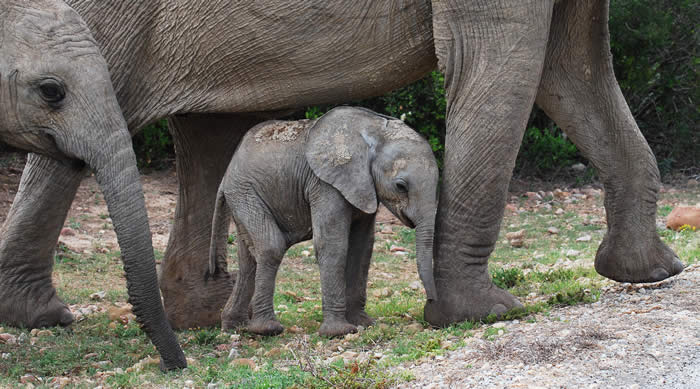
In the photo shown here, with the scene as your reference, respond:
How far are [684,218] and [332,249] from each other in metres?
4.72

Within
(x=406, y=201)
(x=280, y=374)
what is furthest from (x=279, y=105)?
(x=280, y=374)

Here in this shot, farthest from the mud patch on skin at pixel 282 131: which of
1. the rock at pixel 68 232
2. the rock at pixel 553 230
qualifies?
the rock at pixel 553 230

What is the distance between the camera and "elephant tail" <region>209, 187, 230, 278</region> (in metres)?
5.84

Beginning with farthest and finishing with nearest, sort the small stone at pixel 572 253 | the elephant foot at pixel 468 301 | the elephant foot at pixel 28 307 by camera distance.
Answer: the small stone at pixel 572 253, the elephant foot at pixel 28 307, the elephant foot at pixel 468 301

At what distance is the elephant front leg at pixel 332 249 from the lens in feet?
17.3

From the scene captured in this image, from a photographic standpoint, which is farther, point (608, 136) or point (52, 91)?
point (608, 136)

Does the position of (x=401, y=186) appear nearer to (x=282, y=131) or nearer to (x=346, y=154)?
(x=346, y=154)

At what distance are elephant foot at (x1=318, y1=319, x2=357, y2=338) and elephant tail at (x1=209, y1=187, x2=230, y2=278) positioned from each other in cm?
97

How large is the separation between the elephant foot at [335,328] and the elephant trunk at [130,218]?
1031 millimetres

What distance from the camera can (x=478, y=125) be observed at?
17.2 feet

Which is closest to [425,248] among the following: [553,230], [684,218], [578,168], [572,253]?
[572,253]

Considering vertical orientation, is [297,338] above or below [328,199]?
below

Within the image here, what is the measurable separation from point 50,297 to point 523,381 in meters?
3.37

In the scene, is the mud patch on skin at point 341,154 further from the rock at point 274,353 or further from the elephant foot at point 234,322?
the elephant foot at point 234,322
